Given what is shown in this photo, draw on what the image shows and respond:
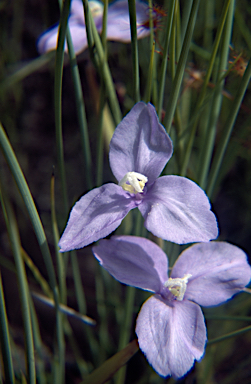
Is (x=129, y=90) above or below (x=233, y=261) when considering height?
above

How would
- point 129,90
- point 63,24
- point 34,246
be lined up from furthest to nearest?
point 34,246, point 129,90, point 63,24

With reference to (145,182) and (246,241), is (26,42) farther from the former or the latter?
(246,241)

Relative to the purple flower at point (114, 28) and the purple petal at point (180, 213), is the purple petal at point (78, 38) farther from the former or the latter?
the purple petal at point (180, 213)

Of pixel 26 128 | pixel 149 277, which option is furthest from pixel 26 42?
pixel 149 277

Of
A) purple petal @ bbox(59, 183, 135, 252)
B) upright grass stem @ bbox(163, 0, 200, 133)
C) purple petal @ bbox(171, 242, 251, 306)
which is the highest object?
upright grass stem @ bbox(163, 0, 200, 133)

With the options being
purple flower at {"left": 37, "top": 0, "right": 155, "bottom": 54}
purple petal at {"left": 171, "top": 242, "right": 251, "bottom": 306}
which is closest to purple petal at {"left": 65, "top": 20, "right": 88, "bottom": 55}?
purple flower at {"left": 37, "top": 0, "right": 155, "bottom": 54}

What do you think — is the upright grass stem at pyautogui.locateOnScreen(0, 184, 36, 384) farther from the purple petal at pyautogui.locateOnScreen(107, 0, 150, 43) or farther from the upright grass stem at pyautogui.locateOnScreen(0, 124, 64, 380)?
the purple petal at pyautogui.locateOnScreen(107, 0, 150, 43)

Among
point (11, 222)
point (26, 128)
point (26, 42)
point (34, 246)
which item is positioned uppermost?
point (26, 42)

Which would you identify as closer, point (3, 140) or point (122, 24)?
point (3, 140)
